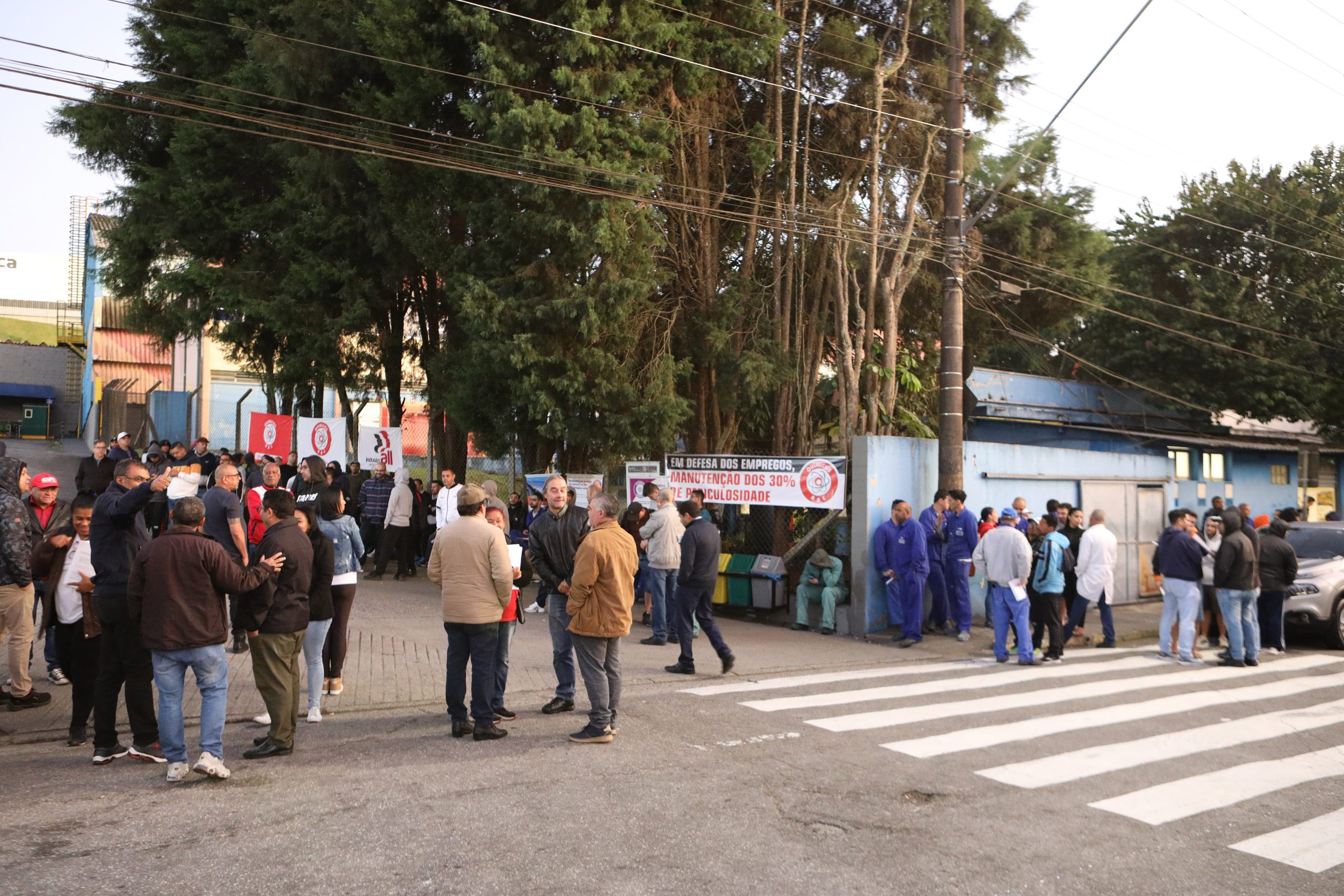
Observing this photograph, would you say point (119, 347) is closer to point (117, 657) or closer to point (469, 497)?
point (117, 657)

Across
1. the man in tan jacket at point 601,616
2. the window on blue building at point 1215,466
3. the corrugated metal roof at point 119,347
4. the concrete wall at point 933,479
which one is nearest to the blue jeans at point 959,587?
the concrete wall at point 933,479

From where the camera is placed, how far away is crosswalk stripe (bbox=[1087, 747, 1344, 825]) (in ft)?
20.7

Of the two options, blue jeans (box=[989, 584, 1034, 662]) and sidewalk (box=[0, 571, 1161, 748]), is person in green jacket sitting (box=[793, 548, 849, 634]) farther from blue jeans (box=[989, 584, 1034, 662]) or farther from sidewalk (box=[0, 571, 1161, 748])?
blue jeans (box=[989, 584, 1034, 662])

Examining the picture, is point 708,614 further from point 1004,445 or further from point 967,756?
point 1004,445

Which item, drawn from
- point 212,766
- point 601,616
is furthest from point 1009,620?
point 212,766

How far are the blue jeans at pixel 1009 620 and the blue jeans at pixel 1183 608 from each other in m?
1.97

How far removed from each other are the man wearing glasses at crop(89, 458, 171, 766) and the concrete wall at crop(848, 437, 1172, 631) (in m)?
9.27

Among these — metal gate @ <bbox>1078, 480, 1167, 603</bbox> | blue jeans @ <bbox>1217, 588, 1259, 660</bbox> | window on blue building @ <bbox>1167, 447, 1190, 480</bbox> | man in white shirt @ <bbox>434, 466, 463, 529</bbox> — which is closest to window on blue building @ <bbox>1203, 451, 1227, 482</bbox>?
window on blue building @ <bbox>1167, 447, 1190, 480</bbox>

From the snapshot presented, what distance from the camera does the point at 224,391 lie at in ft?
143

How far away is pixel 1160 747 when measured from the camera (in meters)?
7.97

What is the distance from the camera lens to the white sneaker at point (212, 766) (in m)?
6.43

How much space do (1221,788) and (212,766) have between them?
651 centimetres

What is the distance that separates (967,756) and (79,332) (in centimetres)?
5614

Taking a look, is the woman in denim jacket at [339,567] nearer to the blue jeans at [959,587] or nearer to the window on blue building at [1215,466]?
the blue jeans at [959,587]
